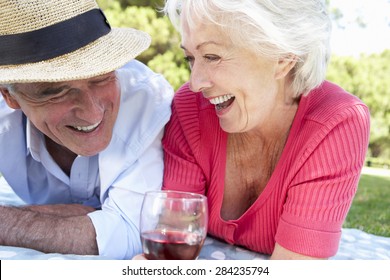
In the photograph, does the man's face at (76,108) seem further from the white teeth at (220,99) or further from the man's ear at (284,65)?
the man's ear at (284,65)

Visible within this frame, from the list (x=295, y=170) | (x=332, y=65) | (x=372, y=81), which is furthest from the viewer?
(x=372, y=81)

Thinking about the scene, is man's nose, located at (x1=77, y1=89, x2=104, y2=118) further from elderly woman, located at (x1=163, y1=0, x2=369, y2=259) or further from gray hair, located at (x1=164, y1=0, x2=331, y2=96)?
gray hair, located at (x1=164, y1=0, x2=331, y2=96)

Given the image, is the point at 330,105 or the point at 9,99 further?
the point at 9,99

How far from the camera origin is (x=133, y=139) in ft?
9.45

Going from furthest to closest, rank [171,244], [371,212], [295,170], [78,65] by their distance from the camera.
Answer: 1. [371,212]
2. [295,170]
3. [78,65]
4. [171,244]

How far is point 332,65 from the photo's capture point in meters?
14.0

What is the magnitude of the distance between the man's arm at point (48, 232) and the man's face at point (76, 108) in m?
0.36

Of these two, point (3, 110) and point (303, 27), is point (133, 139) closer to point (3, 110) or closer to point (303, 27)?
point (3, 110)

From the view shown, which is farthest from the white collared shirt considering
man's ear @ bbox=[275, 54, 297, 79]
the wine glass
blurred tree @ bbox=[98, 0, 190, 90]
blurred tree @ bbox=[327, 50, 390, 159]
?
blurred tree @ bbox=[327, 50, 390, 159]

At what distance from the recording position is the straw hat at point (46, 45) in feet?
8.20

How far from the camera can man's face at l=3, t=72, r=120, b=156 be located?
2.60m

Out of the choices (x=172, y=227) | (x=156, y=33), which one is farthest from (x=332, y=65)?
(x=172, y=227)

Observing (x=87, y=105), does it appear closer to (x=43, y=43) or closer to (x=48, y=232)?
(x=43, y=43)

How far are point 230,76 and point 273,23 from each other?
308 millimetres
